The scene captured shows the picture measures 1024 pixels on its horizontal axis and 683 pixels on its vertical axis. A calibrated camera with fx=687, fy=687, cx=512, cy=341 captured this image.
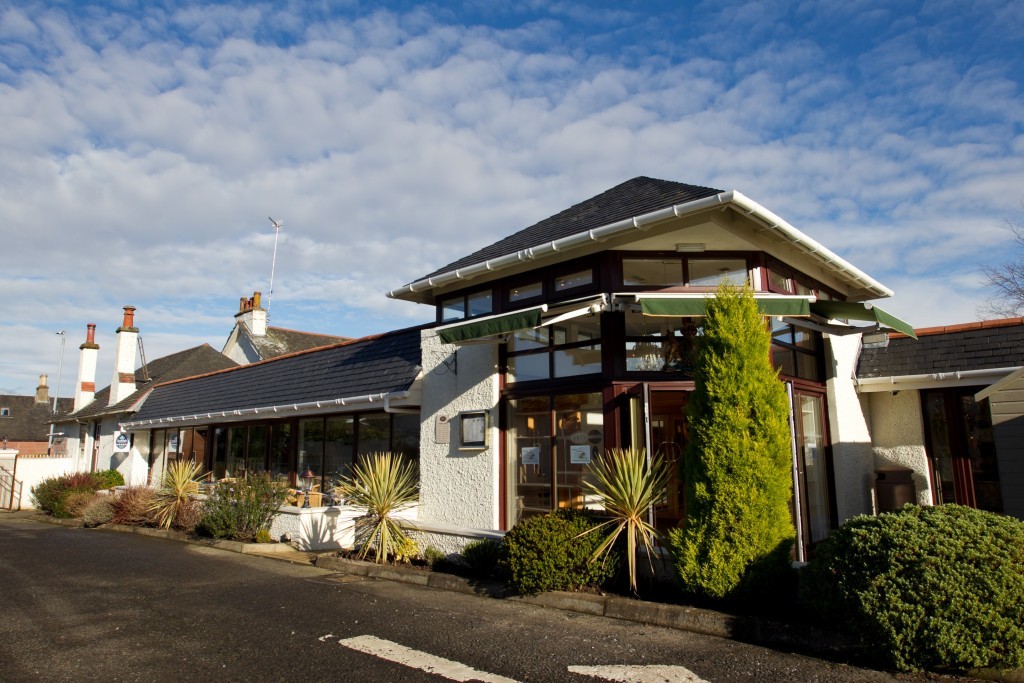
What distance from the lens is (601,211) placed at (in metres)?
10.2

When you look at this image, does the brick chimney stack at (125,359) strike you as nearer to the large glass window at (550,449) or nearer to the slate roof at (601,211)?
the slate roof at (601,211)

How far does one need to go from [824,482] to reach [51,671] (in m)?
9.62

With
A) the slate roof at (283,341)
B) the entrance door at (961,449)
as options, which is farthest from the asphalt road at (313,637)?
the slate roof at (283,341)

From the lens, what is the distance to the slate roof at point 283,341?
94.3 ft

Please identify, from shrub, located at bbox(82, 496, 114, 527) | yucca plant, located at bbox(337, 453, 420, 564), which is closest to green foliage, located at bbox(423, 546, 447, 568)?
yucca plant, located at bbox(337, 453, 420, 564)

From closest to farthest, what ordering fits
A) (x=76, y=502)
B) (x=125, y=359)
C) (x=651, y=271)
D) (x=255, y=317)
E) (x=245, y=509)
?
1. (x=651, y=271)
2. (x=245, y=509)
3. (x=76, y=502)
4. (x=125, y=359)
5. (x=255, y=317)

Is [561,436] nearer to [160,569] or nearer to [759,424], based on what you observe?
[759,424]

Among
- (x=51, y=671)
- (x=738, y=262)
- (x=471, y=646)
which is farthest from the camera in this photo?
(x=738, y=262)

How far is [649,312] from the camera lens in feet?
25.9

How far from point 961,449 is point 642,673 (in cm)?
778

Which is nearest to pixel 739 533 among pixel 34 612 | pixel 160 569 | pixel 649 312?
pixel 649 312

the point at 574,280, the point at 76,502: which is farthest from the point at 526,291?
the point at 76,502

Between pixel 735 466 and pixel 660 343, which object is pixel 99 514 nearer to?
pixel 660 343

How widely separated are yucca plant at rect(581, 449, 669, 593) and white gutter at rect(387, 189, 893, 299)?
280cm
